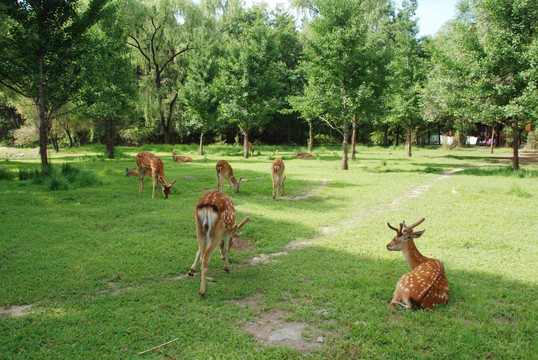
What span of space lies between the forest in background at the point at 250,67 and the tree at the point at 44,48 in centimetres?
4

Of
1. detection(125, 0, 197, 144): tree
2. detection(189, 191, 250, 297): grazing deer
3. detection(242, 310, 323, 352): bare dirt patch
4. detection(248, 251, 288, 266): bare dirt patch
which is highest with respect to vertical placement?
detection(125, 0, 197, 144): tree

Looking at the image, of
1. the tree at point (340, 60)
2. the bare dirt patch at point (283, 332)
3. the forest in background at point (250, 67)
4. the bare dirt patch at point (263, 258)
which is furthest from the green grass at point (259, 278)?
the tree at point (340, 60)

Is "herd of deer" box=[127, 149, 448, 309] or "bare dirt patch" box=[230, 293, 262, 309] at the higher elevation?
"herd of deer" box=[127, 149, 448, 309]

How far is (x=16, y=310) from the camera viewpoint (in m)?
4.41

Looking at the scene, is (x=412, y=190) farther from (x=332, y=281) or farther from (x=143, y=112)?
(x=143, y=112)

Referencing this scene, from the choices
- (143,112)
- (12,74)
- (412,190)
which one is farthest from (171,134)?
(412,190)

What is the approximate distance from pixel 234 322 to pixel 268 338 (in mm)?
485

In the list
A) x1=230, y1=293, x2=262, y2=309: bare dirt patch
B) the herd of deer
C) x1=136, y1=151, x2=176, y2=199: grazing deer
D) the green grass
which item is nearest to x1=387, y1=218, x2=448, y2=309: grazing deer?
the herd of deer

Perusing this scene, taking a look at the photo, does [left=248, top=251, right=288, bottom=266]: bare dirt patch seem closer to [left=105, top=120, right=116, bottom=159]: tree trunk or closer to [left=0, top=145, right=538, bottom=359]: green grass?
[left=0, top=145, right=538, bottom=359]: green grass

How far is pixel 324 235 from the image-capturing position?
302 inches

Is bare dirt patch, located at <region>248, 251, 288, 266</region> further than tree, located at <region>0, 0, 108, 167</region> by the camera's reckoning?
No

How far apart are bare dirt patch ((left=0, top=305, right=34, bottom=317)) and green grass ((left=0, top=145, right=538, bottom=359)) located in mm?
113

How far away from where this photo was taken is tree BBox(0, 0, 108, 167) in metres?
12.8

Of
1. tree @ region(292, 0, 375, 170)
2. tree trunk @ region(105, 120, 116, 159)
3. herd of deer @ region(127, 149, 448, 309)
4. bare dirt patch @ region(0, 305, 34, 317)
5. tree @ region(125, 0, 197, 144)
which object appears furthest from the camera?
tree @ region(125, 0, 197, 144)
